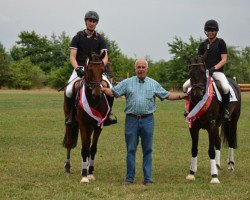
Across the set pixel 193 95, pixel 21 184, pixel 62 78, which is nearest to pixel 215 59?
pixel 193 95

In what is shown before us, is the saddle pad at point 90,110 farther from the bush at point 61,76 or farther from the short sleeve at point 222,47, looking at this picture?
the bush at point 61,76

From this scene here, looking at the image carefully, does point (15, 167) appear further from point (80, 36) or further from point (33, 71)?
point (33, 71)

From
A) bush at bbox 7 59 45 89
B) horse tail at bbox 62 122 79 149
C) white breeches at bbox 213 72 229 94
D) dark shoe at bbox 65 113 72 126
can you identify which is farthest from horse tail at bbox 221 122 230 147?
bush at bbox 7 59 45 89

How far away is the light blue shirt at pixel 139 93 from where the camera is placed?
352 inches

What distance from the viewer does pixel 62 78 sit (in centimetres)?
7325

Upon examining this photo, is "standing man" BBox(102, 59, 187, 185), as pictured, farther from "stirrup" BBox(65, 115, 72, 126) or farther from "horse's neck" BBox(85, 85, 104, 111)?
"stirrup" BBox(65, 115, 72, 126)

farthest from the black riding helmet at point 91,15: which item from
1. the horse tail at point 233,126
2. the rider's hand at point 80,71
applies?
the horse tail at point 233,126

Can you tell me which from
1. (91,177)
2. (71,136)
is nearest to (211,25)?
(71,136)

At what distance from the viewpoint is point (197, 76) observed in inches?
356

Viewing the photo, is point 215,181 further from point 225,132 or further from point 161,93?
point 225,132

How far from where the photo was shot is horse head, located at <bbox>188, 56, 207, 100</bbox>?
903 cm

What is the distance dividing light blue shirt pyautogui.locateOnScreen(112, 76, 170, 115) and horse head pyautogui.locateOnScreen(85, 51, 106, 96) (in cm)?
39

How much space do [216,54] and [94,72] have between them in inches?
117

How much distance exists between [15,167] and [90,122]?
89.8 inches
